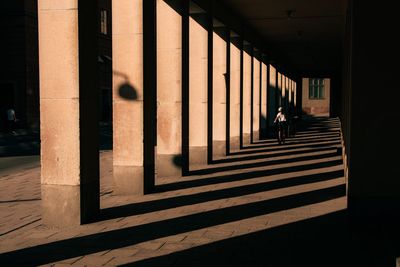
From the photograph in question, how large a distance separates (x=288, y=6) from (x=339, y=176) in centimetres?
730

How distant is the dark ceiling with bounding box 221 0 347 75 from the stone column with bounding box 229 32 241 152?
3.81ft

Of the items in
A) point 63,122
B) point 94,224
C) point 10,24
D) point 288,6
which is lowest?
point 94,224

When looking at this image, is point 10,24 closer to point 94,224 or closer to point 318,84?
point 94,224

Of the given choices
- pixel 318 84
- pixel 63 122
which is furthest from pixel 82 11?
pixel 318 84

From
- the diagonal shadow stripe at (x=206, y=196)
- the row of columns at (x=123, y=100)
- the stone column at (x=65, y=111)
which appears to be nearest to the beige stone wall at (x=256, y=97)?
the row of columns at (x=123, y=100)

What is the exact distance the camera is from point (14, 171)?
42.7 ft

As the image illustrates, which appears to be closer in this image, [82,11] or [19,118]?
[82,11]

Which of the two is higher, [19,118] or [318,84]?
[318,84]

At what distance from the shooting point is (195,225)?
22.7 ft

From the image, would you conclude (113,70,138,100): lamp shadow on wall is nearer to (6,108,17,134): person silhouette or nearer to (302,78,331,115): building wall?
(6,108,17,134): person silhouette

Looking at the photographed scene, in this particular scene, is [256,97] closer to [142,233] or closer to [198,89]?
[198,89]

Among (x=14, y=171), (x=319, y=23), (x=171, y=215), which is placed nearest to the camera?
(x=171, y=215)

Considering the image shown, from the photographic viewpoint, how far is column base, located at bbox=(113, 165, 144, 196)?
9.37 metres

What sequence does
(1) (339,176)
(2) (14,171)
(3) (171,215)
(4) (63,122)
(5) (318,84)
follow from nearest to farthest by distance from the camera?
(4) (63,122), (3) (171,215), (1) (339,176), (2) (14,171), (5) (318,84)
